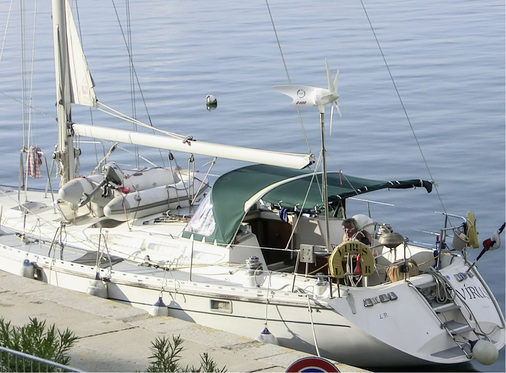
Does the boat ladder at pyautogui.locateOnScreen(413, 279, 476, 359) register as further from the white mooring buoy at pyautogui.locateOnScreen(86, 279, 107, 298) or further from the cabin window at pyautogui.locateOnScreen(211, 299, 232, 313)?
the white mooring buoy at pyautogui.locateOnScreen(86, 279, 107, 298)

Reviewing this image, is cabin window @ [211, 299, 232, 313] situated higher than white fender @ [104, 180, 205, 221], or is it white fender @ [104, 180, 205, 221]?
white fender @ [104, 180, 205, 221]

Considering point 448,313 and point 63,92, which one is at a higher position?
point 63,92

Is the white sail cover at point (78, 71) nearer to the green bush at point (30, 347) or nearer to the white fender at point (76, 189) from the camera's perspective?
the white fender at point (76, 189)

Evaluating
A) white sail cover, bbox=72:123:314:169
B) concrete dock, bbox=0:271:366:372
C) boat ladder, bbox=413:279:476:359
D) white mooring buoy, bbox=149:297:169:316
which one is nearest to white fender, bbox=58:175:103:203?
white sail cover, bbox=72:123:314:169

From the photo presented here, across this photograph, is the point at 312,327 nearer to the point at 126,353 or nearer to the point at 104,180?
the point at 126,353

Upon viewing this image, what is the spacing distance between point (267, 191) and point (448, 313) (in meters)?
3.14

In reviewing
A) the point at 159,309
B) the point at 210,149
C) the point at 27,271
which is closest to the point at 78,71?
the point at 210,149

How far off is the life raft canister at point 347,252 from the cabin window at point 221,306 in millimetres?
1762

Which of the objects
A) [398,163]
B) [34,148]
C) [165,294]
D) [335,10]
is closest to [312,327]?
[165,294]

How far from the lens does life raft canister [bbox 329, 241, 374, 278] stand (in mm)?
12859

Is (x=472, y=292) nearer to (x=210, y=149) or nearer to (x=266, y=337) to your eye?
(x=266, y=337)

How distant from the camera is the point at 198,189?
17.3m

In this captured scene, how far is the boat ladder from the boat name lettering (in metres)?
0.23

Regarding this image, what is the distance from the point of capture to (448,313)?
13.9m
